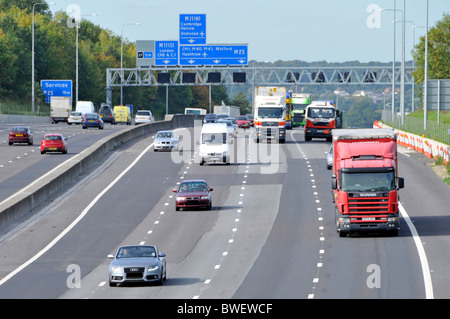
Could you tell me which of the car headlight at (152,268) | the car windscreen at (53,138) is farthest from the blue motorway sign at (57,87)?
the car headlight at (152,268)

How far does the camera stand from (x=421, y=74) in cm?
11781

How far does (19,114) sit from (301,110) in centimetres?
3481

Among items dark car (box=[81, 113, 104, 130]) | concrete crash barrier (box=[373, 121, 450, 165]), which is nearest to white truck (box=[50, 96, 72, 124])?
dark car (box=[81, 113, 104, 130])

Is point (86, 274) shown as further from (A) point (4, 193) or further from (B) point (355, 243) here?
(A) point (4, 193)

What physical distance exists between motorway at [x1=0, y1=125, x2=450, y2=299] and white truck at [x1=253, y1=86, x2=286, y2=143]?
32.6 ft

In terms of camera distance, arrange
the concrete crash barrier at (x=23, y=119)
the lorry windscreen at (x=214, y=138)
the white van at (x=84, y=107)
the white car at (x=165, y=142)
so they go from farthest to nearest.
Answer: the white van at (x=84, y=107) < the concrete crash barrier at (x=23, y=119) < the white car at (x=165, y=142) < the lorry windscreen at (x=214, y=138)

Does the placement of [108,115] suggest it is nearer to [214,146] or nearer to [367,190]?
[214,146]

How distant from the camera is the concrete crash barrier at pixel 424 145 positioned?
5947cm

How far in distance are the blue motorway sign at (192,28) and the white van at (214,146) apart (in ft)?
168

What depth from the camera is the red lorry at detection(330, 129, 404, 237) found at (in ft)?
123

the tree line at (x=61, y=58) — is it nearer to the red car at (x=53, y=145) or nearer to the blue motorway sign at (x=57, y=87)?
the blue motorway sign at (x=57, y=87)

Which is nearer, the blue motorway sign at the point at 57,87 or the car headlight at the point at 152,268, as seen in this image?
the car headlight at the point at 152,268
